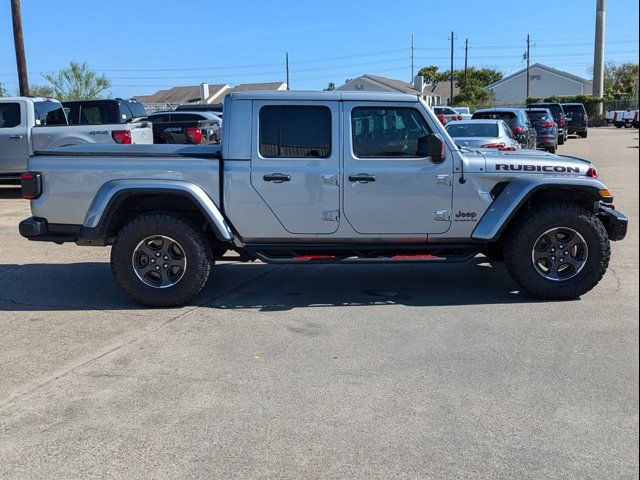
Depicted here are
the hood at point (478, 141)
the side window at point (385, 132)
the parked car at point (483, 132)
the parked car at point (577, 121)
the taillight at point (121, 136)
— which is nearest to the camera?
the side window at point (385, 132)

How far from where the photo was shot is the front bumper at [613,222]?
6227mm

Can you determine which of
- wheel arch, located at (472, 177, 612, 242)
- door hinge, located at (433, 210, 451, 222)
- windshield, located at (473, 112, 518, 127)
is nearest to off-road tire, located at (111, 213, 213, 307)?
door hinge, located at (433, 210, 451, 222)

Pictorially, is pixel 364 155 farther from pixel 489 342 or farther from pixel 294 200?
pixel 489 342

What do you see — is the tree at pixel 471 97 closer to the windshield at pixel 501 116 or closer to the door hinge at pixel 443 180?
the windshield at pixel 501 116

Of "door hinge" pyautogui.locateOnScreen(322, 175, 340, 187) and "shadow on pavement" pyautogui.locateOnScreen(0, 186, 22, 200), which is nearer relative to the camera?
"door hinge" pyautogui.locateOnScreen(322, 175, 340, 187)

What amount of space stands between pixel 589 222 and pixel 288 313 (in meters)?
2.96

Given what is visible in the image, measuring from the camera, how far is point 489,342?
5027 millimetres

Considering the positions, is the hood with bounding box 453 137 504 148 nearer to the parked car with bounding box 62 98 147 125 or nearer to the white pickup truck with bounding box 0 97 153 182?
the white pickup truck with bounding box 0 97 153 182

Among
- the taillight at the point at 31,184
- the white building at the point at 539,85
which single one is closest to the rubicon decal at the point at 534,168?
the taillight at the point at 31,184

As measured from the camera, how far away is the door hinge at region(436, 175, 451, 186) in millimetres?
5934

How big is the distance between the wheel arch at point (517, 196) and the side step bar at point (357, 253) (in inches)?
11.5

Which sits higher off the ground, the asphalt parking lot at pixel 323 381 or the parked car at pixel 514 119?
the parked car at pixel 514 119

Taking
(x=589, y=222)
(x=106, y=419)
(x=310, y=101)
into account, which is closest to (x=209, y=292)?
(x=310, y=101)

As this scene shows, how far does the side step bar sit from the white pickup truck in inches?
330
